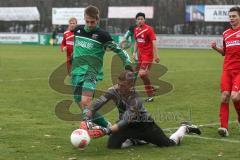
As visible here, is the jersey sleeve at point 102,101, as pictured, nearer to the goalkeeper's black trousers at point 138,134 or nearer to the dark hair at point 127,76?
the dark hair at point 127,76

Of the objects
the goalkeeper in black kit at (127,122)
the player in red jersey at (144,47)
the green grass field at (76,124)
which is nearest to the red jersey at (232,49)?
the green grass field at (76,124)

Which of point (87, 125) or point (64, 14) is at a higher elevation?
point (64, 14)

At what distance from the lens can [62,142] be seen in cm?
865

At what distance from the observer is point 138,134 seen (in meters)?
8.20

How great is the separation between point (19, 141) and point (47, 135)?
2.24 ft

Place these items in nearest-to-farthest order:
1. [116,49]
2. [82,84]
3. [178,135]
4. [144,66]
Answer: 1. [178,135]
2. [116,49]
3. [82,84]
4. [144,66]

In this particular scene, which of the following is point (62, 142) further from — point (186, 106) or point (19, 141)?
point (186, 106)

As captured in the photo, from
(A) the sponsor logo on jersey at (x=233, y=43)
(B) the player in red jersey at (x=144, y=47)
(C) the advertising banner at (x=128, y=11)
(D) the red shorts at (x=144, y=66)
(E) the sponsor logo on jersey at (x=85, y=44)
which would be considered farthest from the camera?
(C) the advertising banner at (x=128, y=11)

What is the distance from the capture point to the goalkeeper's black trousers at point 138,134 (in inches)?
320

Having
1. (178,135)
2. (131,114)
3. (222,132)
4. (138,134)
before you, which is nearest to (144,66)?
(222,132)

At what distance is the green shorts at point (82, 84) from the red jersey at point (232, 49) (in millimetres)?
2262

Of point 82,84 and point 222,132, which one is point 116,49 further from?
point 222,132

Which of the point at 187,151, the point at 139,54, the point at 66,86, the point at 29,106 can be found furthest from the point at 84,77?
the point at 139,54

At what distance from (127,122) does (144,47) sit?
293 inches
